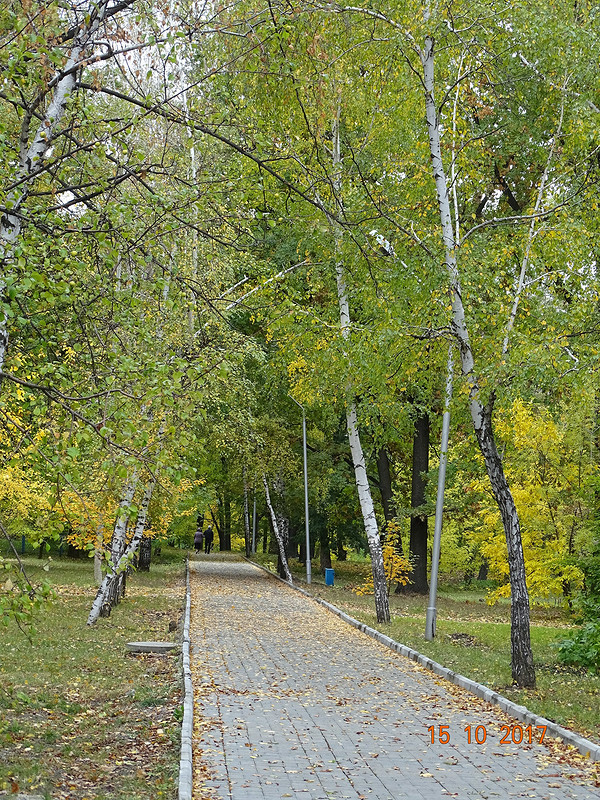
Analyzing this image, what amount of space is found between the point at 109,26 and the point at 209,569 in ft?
109

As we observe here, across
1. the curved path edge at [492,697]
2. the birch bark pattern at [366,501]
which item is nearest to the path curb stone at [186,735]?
the curved path edge at [492,697]

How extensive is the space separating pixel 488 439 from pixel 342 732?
4.86m

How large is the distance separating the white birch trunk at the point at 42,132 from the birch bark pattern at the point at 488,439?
686 centimetres

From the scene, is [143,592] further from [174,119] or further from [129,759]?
[174,119]

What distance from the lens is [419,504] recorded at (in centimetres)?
2881

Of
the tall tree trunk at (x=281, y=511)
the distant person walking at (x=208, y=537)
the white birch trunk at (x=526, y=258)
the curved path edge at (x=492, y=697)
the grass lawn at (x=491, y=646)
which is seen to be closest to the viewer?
the curved path edge at (x=492, y=697)

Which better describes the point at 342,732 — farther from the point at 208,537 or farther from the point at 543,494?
the point at 208,537

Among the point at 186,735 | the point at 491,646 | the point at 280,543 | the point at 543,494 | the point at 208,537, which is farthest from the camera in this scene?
the point at 208,537

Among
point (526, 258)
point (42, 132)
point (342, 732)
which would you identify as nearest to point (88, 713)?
point (342, 732)

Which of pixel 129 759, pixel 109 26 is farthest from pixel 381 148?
pixel 129 759

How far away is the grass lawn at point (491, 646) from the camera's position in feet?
32.3

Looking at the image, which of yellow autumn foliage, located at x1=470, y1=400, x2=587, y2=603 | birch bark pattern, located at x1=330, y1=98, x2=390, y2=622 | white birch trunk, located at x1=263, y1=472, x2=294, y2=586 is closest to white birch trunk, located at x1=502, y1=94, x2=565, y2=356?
birch bark pattern, located at x1=330, y1=98, x2=390, y2=622

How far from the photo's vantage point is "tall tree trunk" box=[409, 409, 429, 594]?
29141 mm

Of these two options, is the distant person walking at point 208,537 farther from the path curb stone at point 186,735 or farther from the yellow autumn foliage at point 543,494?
the path curb stone at point 186,735
